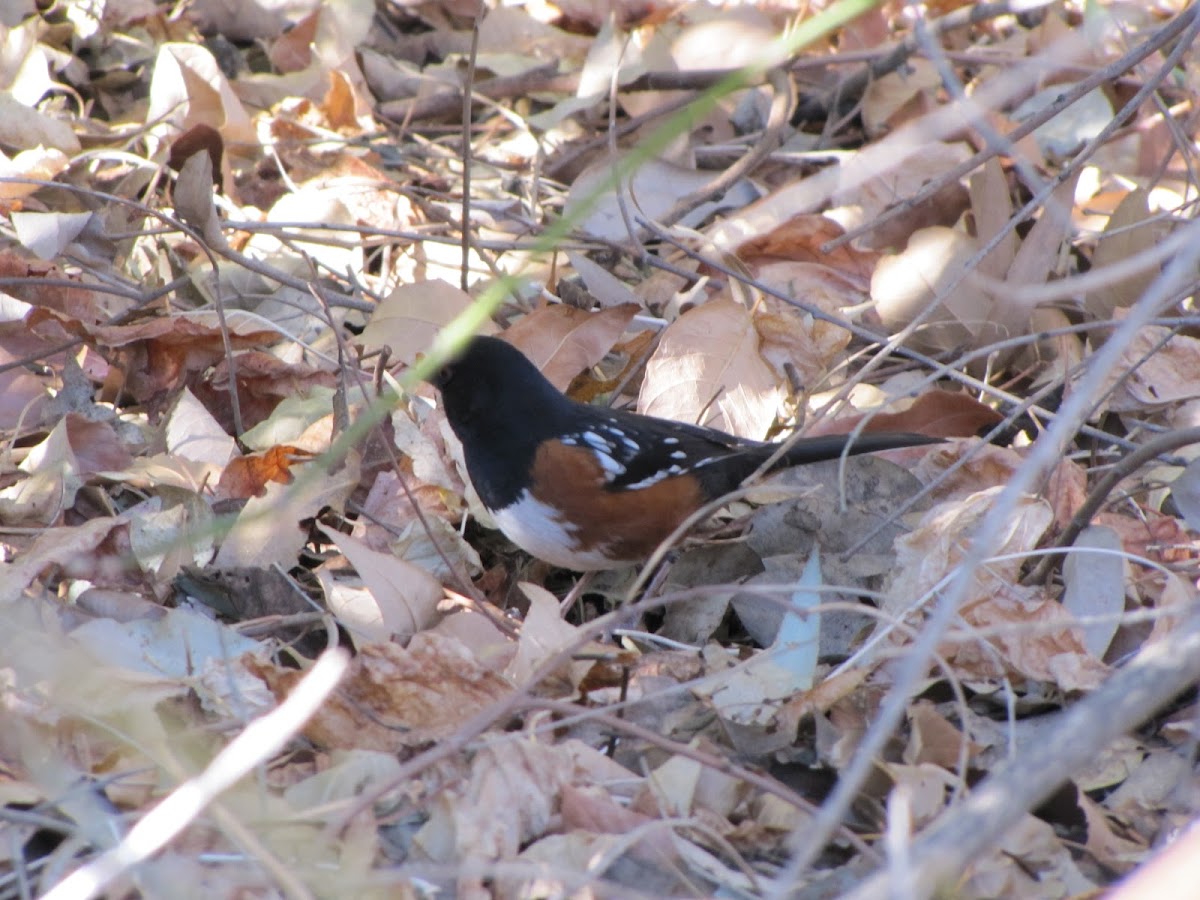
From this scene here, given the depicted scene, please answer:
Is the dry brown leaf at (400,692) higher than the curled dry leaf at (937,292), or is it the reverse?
the curled dry leaf at (937,292)

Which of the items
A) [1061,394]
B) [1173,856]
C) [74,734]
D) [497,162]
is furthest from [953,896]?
[497,162]

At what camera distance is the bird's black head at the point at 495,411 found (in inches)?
96.6

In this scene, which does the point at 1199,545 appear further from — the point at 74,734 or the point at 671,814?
the point at 74,734

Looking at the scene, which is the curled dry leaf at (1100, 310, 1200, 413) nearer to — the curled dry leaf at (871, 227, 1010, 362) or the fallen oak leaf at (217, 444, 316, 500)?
the curled dry leaf at (871, 227, 1010, 362)

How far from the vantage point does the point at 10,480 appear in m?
2.24

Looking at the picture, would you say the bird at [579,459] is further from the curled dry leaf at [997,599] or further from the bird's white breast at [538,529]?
the curled dry leaf at [997,599]

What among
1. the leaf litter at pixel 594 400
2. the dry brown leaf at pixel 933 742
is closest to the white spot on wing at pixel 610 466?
the leaf litter at pixel 594 400

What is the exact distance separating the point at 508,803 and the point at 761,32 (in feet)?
8.30

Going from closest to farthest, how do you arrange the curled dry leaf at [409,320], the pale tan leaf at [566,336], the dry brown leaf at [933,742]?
the dry brown leaf at [933,742] → the curled dry leaf at [409,320] → the pale tan leaf at [566,336]

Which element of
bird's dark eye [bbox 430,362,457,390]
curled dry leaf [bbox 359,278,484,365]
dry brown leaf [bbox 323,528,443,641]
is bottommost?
dry brown leaf [bbox 323,528,443,641]

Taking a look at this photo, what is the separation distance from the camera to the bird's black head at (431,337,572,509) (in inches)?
96.6

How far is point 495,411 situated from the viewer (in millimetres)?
2488

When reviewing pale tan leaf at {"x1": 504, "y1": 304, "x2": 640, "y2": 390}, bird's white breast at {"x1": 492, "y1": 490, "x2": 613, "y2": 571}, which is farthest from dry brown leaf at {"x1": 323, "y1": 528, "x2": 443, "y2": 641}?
pale tan leaf at {"x1": 504, "y1": 304, "x2": 640, "y2": 390}

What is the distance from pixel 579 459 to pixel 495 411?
188 millimetres
